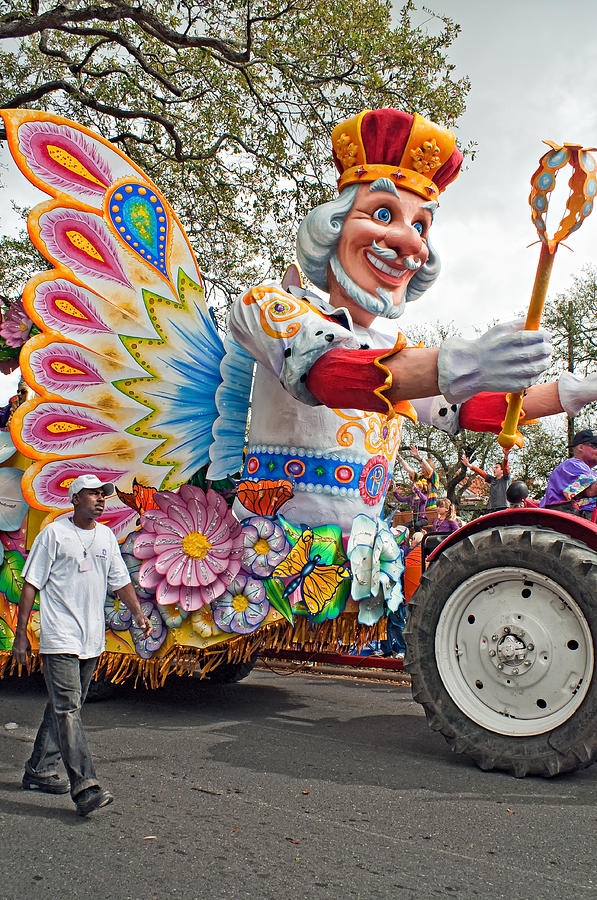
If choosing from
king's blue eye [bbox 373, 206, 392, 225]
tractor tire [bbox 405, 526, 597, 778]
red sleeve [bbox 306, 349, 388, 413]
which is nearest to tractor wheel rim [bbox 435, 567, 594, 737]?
tractor tire [bbox 405, 526, 597, 778]

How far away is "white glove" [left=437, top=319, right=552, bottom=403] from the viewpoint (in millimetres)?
2793

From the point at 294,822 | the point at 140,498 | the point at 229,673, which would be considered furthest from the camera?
the point at 229,673

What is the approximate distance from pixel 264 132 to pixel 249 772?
8.49 meters

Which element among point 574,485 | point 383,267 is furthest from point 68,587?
point 574,485

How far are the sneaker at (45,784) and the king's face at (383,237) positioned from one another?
8.72 feet

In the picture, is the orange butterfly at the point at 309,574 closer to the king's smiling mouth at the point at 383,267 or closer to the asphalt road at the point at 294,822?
the asphalt road at the point at 294,822

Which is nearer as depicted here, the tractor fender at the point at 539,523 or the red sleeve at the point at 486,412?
the tractor fender at the point at 539,523

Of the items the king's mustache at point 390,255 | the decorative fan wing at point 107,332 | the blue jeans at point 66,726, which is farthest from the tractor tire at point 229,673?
the king's mustache at point 390,255

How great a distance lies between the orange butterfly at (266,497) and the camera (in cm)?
360

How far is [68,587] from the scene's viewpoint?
9.12 feet

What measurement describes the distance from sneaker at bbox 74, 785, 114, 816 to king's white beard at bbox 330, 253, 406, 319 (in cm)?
257

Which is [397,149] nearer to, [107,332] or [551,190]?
[551,190]

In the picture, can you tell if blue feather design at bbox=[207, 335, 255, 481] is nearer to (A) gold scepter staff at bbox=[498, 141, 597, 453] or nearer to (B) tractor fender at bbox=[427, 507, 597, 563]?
(B) tractor fender at bbox=[427, 507, 597, 563]

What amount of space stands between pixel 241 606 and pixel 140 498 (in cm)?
71
